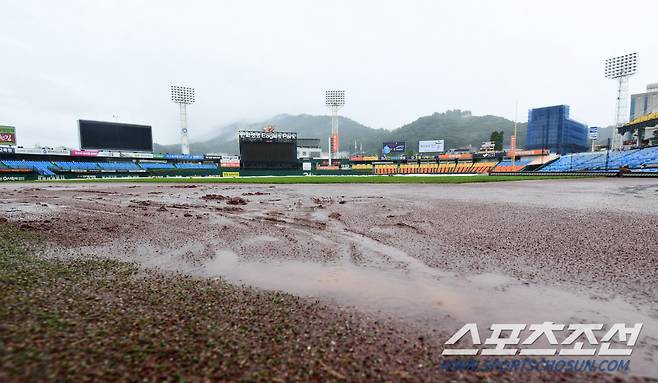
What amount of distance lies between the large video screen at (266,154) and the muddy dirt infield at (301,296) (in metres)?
48.1

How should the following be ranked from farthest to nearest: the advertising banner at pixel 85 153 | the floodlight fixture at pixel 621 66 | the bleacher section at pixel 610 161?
the advertising banner at pixel 85 153 → the floodlight fixture at pixel 621 66 → the bleacher section at pixel 610 161

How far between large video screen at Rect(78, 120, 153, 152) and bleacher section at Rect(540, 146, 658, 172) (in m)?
92.7

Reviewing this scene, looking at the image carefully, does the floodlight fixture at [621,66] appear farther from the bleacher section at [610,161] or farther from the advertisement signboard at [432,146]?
the advertisement signboard at [432,146]

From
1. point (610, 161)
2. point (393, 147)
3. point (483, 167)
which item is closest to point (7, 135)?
point (393, 147)

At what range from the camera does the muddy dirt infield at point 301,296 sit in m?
2.00

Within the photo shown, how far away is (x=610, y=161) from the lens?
167 feet

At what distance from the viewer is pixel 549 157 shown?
6819 cm

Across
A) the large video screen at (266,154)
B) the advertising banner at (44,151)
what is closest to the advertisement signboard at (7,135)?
the advertising banner at (44,151)

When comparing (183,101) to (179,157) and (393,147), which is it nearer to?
(179,157)

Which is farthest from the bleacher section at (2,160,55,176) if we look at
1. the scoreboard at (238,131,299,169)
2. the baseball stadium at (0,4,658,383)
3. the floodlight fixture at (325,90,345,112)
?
the baseball stadium at (0,4,658,383)

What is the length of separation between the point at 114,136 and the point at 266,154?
139 feet

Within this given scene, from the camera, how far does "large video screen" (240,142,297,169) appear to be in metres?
53.7

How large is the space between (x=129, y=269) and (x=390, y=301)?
12.0 feet

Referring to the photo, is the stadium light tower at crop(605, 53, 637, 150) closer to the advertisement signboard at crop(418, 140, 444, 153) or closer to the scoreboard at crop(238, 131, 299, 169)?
the advertisement signboard at crop(418, 140, 444, 153)
